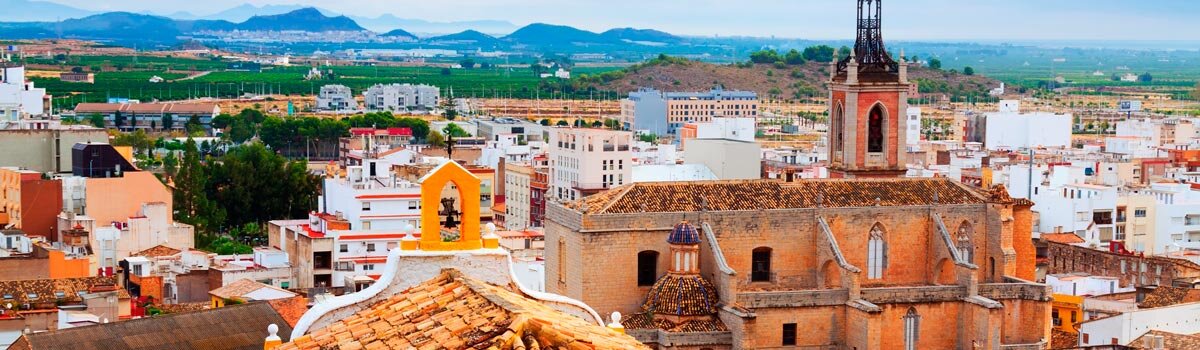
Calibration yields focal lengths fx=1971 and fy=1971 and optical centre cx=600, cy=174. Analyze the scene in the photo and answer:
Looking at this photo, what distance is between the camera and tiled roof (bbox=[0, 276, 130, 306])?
119 feet

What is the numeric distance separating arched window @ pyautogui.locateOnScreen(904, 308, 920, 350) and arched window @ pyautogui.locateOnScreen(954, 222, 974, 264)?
189cm

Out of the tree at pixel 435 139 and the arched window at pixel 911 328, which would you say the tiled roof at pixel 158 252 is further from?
the tree at pixel 435 139

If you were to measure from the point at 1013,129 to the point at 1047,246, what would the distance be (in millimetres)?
54786

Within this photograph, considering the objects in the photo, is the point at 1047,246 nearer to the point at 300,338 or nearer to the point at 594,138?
the point at 594,138

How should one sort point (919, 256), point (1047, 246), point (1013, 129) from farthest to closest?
point (1013, 129), point (1047, 246), point (919, 256)

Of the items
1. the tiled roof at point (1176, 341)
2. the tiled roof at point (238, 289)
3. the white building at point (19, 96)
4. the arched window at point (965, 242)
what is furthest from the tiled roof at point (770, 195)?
the white building at point (19, 96)

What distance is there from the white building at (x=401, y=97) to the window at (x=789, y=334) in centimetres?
12691

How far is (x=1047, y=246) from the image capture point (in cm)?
5181

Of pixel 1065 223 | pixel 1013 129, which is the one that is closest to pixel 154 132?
pixel 1013 129

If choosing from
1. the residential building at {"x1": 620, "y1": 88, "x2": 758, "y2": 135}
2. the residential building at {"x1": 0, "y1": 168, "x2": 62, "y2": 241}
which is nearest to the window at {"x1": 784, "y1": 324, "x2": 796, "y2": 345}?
the residential building at {"x1": 0, "y1": 168, "x2": 62, "y2": 241}

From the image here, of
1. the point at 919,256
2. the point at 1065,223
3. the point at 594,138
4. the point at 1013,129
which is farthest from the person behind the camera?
the point at 1013,129

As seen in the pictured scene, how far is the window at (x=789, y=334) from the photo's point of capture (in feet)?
114

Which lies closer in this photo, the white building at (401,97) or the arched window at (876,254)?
the arched window at (876,254)

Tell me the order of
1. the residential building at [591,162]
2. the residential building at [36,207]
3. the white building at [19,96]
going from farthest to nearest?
the white building at [19,96]
the residential building at [591,162]
the residential building at [36,207]
